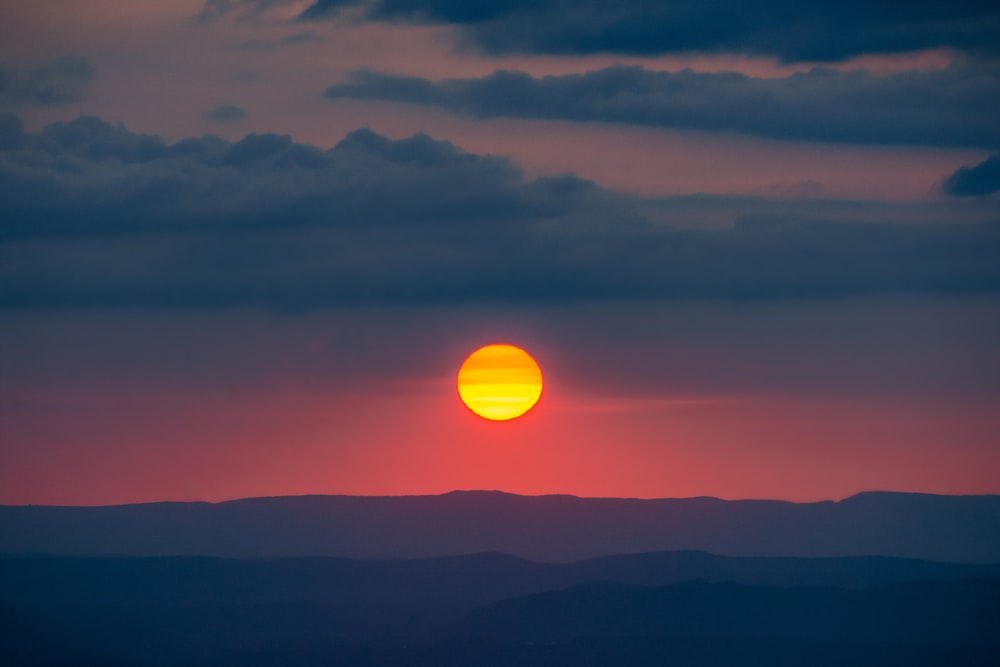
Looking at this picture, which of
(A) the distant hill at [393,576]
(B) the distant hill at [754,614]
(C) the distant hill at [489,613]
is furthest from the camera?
(A) the distant hill at [393,576]

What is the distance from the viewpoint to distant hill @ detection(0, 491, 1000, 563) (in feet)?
473

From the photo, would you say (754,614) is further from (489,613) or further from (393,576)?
(393,576)

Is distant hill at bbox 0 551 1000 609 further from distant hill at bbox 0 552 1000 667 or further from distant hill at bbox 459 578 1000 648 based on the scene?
distant hill at bbox 459 578 1000 648

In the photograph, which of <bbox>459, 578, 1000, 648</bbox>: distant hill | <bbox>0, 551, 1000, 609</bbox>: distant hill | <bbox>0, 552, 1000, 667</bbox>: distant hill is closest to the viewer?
<bbox>0, 552, 1000, 667</bbox>: distant hill

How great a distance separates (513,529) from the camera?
152 metres

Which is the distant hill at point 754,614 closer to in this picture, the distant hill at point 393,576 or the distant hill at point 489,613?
the distant hill at point 489,613

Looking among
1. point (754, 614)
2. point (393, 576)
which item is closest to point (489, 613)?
point (393, 576)

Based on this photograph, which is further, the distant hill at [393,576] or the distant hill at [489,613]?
the distant hill at [393,576]

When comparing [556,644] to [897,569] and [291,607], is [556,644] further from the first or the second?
[897,569]

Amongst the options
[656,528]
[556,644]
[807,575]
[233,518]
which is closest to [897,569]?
[807,575]

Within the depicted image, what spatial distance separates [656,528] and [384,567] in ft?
84.9

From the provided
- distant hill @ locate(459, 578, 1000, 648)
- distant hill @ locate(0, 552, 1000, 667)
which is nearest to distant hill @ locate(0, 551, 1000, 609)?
distant hill @ locate(0, 552, 1000, 667)

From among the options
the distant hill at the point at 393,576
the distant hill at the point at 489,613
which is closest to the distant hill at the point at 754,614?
the distant hill at the point at 489,613

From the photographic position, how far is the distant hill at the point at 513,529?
5679 inches
